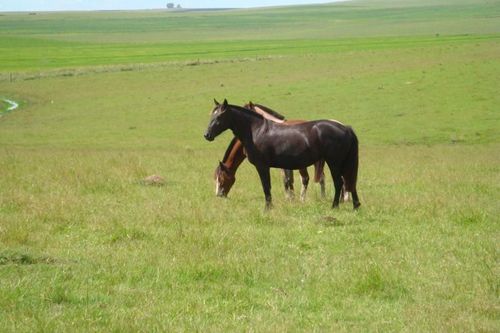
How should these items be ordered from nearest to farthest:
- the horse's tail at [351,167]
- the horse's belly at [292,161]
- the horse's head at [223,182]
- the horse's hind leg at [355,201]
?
the horse's hind leg at [355,201] → the horse's tail at [351,167] → the horse's belly at [292,161] → the horse's head at [223,182]

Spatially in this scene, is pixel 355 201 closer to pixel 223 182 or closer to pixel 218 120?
pixel 218 120

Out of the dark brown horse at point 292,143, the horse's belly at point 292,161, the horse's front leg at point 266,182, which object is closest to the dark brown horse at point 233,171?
the dark brown horse at point 292,143

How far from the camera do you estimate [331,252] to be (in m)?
9.83

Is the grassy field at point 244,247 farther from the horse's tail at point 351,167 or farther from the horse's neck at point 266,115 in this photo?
the horse's neck at point 266,115

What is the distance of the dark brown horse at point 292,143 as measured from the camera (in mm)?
13312

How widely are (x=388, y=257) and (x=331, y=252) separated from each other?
77cm

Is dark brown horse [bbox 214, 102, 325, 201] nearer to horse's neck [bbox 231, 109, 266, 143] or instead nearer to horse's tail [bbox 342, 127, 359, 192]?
horse's neck [bbox 231, 109, 266, 143]

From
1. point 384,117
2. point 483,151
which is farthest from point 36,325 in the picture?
point 384,117

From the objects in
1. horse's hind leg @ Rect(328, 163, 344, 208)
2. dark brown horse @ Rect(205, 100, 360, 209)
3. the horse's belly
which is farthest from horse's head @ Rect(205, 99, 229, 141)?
horse's hind leg @ Rect(328, 163, 344, 208)

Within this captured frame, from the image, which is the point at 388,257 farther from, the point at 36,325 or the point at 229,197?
the point at 229,197

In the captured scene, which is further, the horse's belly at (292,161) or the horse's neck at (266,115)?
the horse's neck at (266,115)

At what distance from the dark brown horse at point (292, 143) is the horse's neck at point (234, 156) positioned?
133 cm

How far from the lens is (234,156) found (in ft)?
50.9

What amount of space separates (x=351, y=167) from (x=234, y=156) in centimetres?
281
